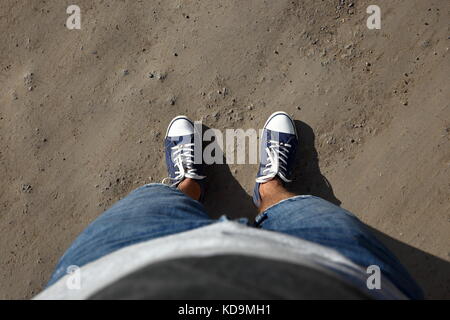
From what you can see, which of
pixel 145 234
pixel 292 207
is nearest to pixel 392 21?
pixel 292 207

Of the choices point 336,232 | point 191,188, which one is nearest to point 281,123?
point 191,188

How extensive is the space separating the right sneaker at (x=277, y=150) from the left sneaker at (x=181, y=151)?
0.35 metres

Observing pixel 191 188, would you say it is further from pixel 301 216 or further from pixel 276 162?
pixel 301 216

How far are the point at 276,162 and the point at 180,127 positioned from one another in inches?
23.3

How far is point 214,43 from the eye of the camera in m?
2.18

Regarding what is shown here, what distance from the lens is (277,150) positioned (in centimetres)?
211

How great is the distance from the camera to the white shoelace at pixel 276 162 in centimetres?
209

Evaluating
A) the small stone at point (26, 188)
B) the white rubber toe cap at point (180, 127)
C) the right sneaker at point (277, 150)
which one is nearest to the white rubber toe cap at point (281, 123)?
the right sneaker at point (277, 150)

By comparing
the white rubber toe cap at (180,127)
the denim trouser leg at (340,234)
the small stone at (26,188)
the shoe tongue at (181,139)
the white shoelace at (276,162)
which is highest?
the white rubber toe cap at (180,127)

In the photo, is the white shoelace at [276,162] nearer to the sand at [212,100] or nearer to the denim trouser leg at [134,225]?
the sand at [212,100]

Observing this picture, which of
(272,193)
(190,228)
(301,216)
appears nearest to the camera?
(190,228)

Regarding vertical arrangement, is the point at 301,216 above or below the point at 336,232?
above

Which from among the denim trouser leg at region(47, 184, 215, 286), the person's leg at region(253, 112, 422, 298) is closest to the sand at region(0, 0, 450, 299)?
the person's leg at region(253, 112, 422, 298)

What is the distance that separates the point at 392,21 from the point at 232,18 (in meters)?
0.95
